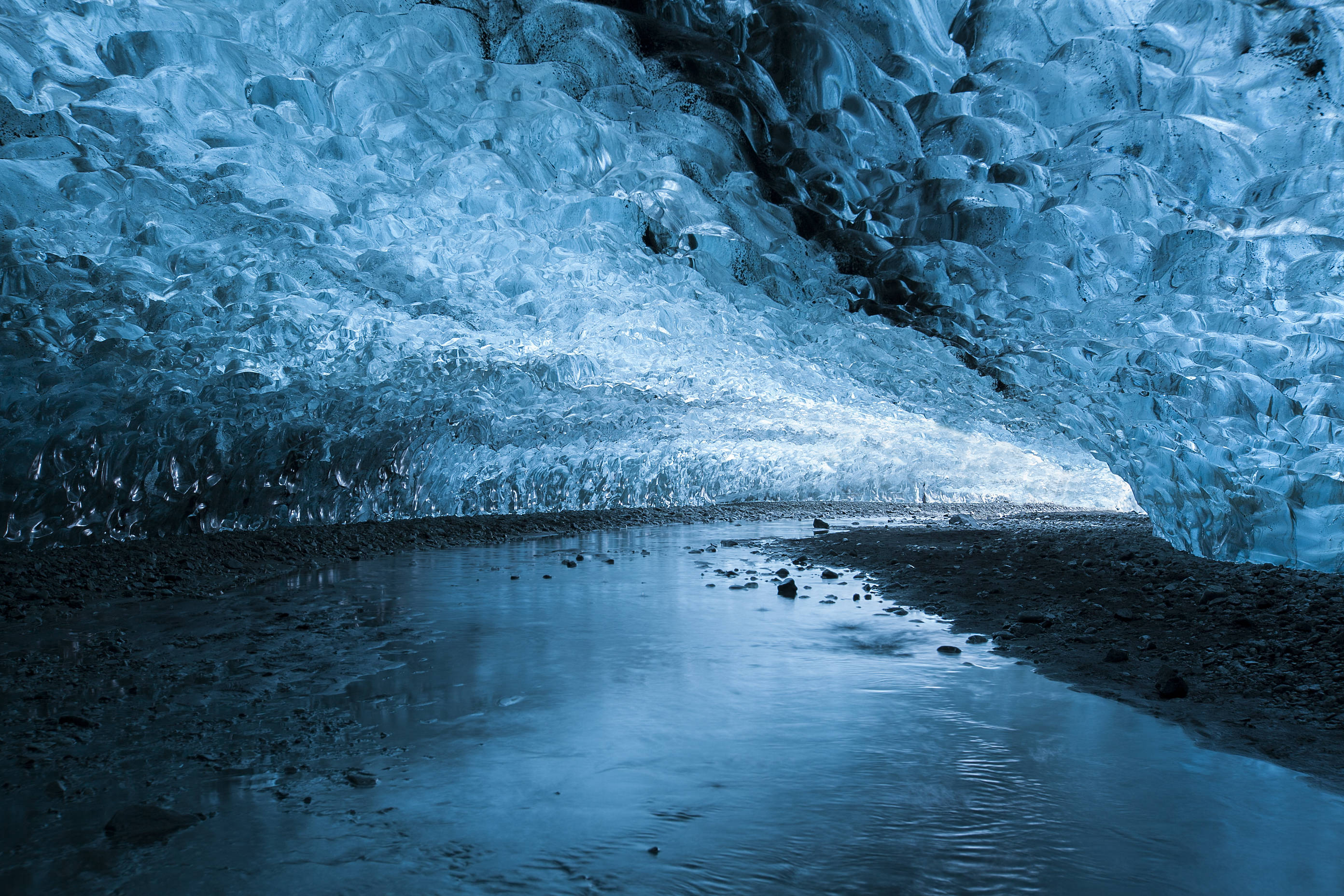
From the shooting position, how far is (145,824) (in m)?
3.69

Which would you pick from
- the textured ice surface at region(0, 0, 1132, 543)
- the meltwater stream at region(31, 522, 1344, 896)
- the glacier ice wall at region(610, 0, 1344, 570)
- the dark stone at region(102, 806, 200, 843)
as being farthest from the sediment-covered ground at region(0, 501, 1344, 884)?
the textured ice surface at region(0, 0, 1132, 543)

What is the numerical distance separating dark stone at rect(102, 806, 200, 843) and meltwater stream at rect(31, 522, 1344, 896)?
137 mm

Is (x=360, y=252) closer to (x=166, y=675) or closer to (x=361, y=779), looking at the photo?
(x=166, y=675)

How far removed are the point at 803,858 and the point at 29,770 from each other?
4.03 metres

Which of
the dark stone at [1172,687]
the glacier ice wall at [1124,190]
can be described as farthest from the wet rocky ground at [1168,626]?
the glacier ice wall at [1124,190]

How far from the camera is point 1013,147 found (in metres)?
9.59

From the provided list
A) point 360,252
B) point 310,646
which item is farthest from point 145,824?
point 360,252

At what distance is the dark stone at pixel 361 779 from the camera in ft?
13.9

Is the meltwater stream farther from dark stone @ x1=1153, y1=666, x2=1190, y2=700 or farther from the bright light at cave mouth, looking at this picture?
the bright light at cave mouth

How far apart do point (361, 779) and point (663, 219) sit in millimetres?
8619

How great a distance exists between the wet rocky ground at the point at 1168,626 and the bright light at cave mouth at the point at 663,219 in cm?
174

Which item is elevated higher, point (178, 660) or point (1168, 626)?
point (1168, 626)

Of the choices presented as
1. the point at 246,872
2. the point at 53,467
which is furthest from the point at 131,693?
the point at 53,467

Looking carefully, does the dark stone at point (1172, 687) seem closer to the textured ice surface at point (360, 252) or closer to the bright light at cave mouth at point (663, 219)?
the bright light at cave mouth at point (663, 219)
